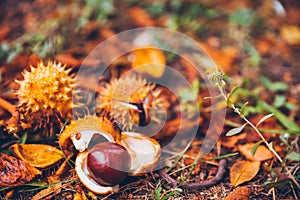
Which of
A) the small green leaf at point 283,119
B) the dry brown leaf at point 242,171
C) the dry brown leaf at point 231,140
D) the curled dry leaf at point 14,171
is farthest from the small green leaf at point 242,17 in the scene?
the curled dry leaf at point 14,171

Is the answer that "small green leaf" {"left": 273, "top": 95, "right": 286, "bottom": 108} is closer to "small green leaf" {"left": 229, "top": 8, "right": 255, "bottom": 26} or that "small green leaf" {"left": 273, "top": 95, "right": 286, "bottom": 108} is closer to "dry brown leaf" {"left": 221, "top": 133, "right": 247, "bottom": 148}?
"dry brown leaf" {"left": 221, "top": 133, "right": 247, "bottom": 148}

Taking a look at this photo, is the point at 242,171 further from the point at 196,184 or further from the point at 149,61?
the point at 149,61

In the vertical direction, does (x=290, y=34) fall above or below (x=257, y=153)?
above

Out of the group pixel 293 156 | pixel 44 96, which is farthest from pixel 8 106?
pixel 293 156

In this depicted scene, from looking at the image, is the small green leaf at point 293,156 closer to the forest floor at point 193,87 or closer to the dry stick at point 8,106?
the forest floor at point 193,87

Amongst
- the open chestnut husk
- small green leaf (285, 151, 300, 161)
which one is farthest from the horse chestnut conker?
small green leaf (285, 151, 300, 161)

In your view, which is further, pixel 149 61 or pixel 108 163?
pixel 149 61

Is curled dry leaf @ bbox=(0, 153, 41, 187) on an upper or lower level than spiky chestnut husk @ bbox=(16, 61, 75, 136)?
lower

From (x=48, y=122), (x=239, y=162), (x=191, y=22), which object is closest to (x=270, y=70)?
(x=191, y=22)
